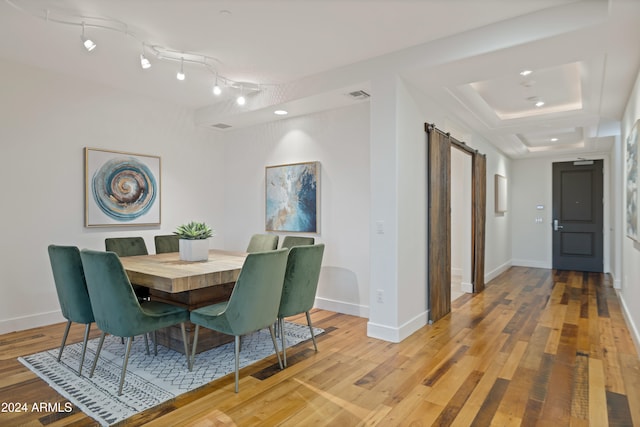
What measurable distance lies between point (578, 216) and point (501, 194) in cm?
196

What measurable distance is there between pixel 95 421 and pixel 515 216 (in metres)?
8.35

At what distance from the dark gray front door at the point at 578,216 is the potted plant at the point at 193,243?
741cm

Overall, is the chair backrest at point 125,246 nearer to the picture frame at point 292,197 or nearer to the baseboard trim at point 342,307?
the picture frame at point 292,197

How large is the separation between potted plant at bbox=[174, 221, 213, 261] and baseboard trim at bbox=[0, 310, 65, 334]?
5.90 ft

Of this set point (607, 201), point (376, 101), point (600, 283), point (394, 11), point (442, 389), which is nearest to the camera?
point (442, 389)

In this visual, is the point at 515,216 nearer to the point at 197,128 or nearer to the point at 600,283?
the point at 600,283

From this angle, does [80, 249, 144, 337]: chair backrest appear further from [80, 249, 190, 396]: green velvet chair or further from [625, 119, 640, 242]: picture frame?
[625, 119, 640, 242]: picture frame

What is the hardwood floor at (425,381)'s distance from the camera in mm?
2150

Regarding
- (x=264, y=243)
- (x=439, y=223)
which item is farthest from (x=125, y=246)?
(x=439, y=223)

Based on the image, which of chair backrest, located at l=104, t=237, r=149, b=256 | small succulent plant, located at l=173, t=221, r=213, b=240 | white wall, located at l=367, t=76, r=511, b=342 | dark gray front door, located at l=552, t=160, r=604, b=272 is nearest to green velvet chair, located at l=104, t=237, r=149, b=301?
chair backrest, located at l=104, t=237, r=149, b=256

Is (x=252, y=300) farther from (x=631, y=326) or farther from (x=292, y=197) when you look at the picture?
(x=631, y=326)

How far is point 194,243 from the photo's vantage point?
328 centimetres

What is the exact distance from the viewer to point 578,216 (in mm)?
7594

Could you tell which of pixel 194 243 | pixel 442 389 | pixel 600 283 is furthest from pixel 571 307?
pixel 194 243
